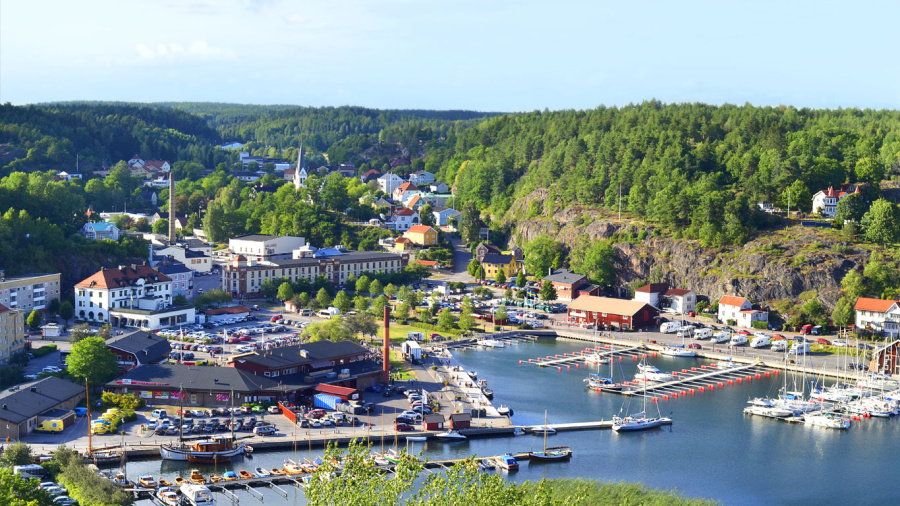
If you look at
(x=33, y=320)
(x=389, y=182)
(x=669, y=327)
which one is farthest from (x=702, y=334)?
(x=389, y=182)

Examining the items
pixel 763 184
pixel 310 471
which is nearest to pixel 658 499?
pixel 310 471

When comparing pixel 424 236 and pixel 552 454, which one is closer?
pixel 552 454

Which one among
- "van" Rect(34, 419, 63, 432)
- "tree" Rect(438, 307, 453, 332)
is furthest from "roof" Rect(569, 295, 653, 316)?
"van" Rect(34, 419, 63, 432)

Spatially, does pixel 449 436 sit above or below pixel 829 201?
below

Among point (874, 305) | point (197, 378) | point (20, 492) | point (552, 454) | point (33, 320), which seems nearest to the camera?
point (20, 492)

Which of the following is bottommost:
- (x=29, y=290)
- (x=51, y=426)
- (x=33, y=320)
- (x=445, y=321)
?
(x=51, y=426)

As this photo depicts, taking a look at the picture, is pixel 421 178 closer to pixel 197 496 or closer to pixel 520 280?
pixel 520 280

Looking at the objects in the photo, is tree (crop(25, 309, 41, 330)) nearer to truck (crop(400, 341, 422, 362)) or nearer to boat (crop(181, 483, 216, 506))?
truck (crop(400, 341, 422, 362))

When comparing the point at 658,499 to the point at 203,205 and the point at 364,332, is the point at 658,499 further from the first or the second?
the point at 203,205
